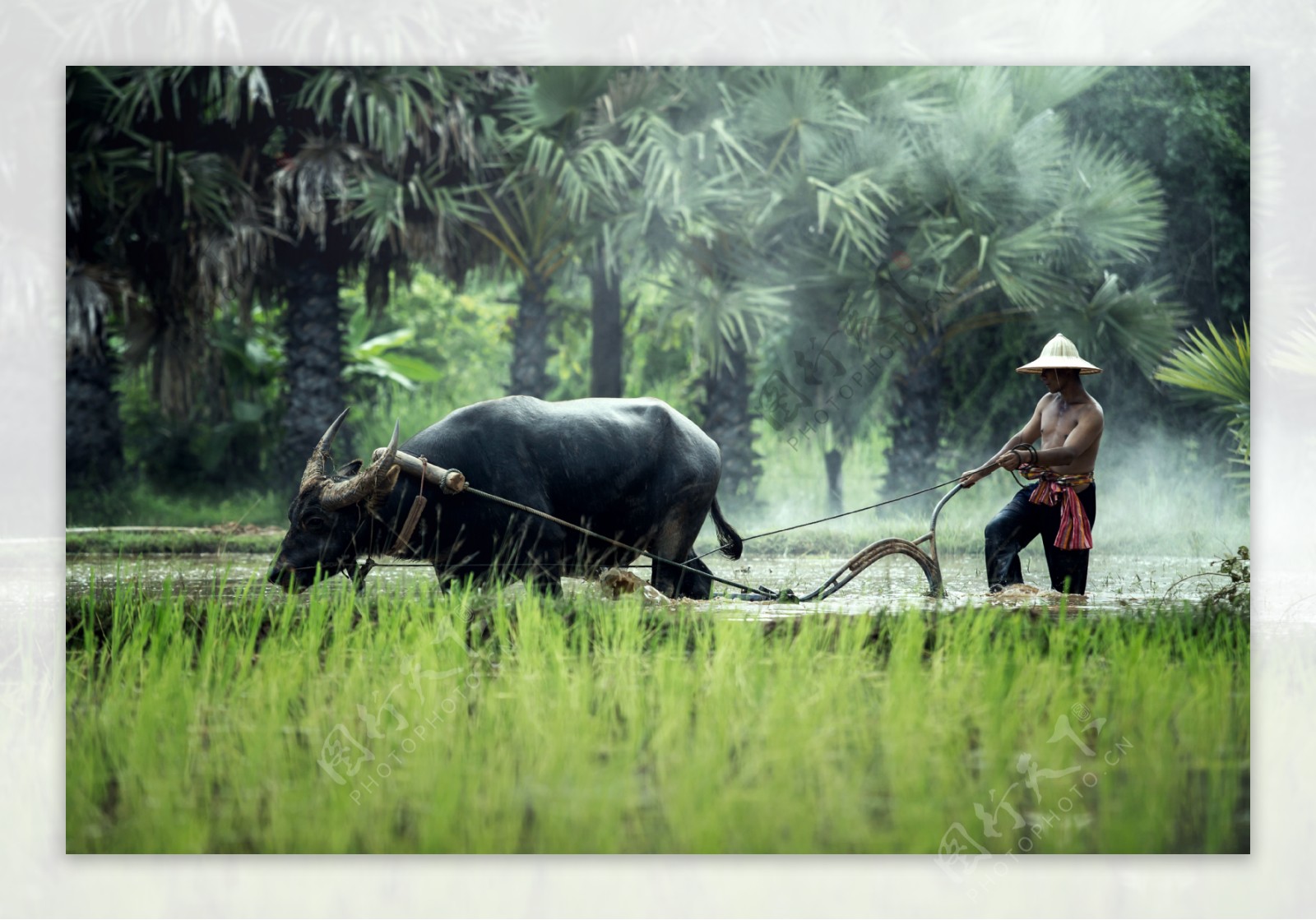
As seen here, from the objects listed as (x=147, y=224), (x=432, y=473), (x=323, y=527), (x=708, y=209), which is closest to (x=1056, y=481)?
(x=708, y=209)

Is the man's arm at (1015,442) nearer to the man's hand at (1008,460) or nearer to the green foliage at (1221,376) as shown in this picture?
the man's hand at (1008,460)

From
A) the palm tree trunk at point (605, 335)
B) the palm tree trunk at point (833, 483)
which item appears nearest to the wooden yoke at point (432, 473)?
the palm tree trunk at point (605, 335)

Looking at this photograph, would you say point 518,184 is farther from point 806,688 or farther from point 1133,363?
point 1133,363

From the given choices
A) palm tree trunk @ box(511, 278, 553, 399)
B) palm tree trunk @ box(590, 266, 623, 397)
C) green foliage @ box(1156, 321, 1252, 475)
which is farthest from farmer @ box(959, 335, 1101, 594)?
palm tree trunk @ box(511, 278, 553, 399)

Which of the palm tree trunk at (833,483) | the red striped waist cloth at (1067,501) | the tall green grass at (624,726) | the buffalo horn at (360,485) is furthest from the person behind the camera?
the palm tree trunk at (833,483)

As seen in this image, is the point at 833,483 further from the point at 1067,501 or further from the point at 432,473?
the point at 432,473

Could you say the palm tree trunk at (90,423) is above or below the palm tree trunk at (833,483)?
above

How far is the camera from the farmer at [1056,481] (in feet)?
11.9

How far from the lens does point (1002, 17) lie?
356 cm

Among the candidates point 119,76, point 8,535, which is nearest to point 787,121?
point 119,76

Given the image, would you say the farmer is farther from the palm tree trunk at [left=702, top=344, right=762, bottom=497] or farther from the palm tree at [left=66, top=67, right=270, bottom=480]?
the palm tree at [left=66, top=67, right=270, bottom=480]

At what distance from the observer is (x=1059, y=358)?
11.8 ft

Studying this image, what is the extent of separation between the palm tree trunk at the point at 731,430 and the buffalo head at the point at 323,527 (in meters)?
1.03

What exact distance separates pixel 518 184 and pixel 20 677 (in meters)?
2.07
